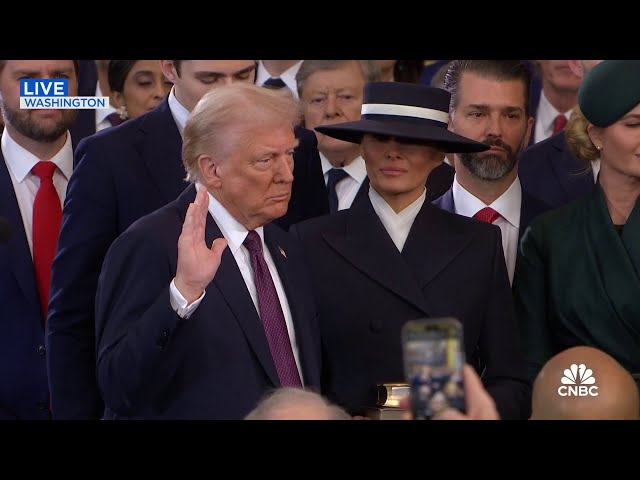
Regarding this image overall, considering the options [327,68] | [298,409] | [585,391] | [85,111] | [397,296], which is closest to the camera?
[298,409]

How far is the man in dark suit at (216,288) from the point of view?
301 cm

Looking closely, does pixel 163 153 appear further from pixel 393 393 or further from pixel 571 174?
pixel 571 174

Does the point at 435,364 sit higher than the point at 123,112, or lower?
lower

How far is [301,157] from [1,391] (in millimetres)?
1015

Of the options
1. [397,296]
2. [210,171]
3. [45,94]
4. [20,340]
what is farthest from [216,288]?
[45,94]

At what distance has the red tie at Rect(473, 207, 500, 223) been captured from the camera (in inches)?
157

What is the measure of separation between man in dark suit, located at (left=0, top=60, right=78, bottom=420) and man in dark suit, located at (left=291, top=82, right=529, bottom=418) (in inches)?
31.4

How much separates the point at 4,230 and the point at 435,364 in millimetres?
1842

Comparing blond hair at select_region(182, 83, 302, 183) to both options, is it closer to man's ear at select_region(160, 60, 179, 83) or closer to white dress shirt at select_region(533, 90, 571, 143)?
man's ear at select_region(160, 60, 179, 83)

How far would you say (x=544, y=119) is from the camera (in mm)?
5176

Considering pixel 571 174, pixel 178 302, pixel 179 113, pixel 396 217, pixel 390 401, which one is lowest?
pixel 390 401

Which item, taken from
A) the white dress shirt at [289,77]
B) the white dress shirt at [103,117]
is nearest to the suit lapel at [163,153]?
the white dress shirt at [103,117]

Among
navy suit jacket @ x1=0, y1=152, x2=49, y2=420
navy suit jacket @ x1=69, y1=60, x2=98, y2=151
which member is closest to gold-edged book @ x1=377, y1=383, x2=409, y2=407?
navy suit jacket @ x1=0, y1=152, x2=49, y2=420

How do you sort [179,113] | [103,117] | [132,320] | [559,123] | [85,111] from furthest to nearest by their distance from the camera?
[559,123]
[103,117]
[85,111]
[179,113]
[132,320]
